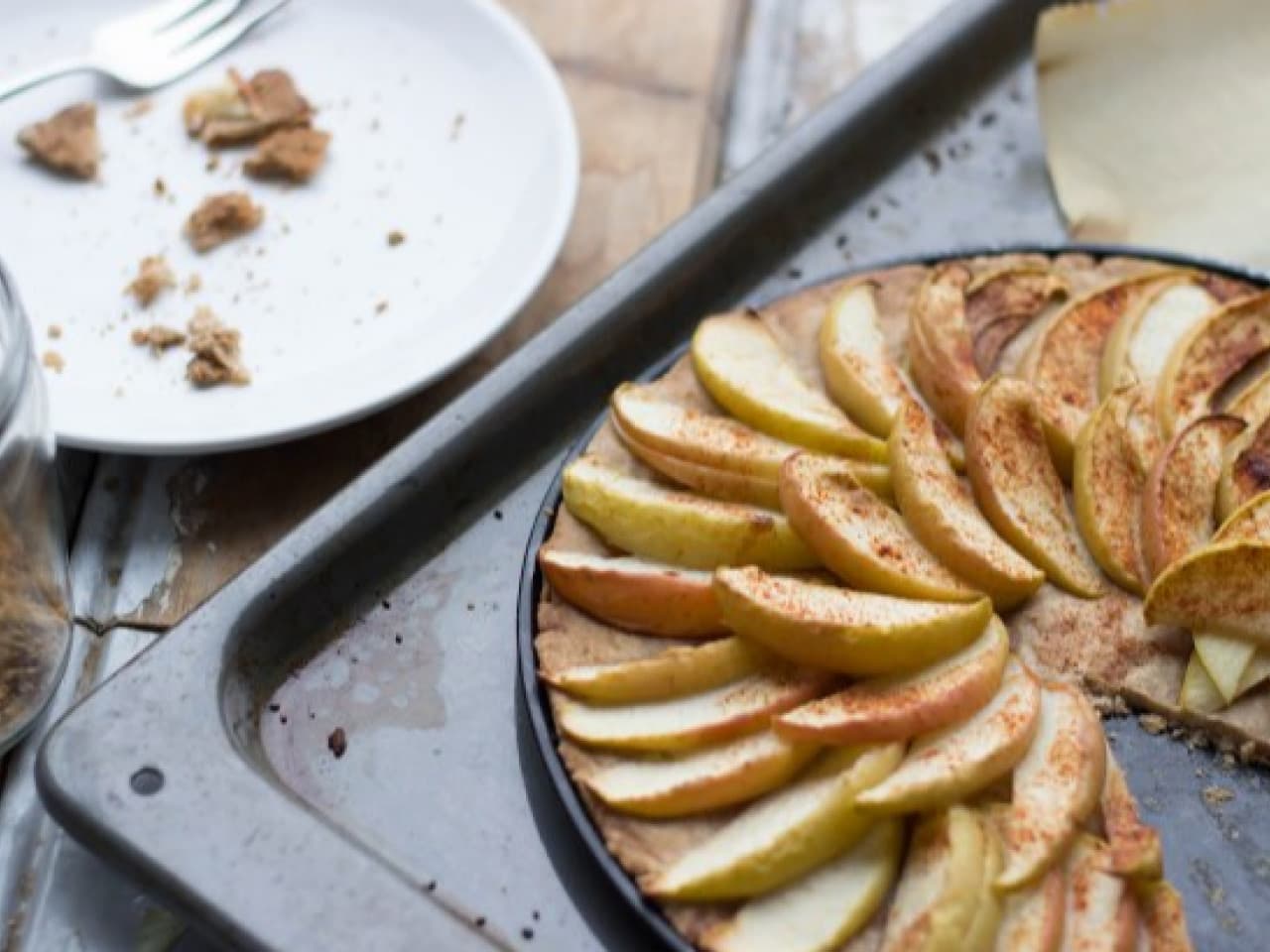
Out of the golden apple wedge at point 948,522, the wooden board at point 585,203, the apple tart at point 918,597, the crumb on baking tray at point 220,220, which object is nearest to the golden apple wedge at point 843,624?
the apple tart at point 918,597

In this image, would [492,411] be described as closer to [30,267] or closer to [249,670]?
[249,670]

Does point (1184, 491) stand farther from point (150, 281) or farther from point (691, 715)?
point (150, 281)

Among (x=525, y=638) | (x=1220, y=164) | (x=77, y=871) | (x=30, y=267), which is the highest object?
(x=1220, y=164)

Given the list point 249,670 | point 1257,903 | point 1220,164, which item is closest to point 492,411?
point 249,670

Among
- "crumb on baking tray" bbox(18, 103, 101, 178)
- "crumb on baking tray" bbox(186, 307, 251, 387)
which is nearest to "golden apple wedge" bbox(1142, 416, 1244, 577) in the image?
"crumb on baking tray" bbox(186, 307, 251, 387)

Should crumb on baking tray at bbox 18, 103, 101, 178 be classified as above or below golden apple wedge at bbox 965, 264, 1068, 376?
below

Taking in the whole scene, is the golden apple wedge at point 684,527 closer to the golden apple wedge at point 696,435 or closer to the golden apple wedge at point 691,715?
the golden apple wedge at point 696,435

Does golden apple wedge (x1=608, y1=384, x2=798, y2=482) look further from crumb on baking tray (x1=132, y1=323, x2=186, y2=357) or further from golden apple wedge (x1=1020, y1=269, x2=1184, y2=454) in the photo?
crumb on baking tray (x1=132, y1=323, x2=186, y2=357)
